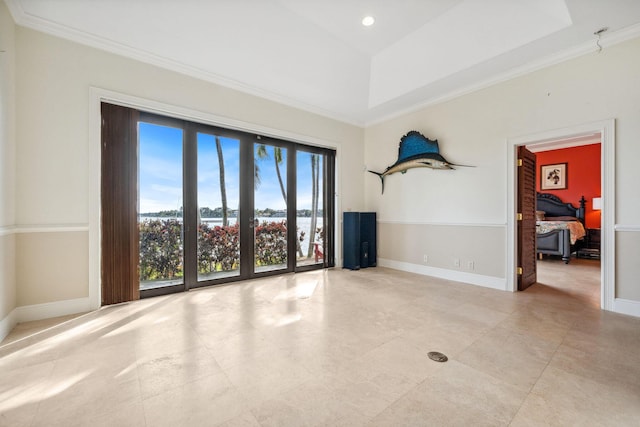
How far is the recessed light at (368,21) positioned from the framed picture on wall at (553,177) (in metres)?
7.19

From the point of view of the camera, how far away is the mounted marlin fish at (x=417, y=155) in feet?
14.8

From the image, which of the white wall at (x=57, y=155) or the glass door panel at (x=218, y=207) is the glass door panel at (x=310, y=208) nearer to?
the glass door panel at (x=218, y=207)

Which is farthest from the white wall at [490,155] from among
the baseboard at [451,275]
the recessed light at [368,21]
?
the recessed light at [368,21]

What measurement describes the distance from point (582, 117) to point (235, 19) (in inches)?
170

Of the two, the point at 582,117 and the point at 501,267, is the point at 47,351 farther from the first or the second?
the point at 582,117

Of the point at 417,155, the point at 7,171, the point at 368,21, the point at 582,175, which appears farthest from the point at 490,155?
the point at 7,171

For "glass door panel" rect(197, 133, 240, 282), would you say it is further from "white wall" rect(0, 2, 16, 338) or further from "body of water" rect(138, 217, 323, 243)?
"white wall" rect(0, 2, 16, 338)

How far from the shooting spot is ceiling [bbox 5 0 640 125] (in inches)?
112

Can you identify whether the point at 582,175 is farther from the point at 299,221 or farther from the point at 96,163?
the point at 96,163

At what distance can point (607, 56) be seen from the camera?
3.06m

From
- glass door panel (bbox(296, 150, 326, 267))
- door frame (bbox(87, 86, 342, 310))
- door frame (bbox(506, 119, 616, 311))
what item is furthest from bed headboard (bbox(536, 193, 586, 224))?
door frame (bbox(87, 86, 342, 310))

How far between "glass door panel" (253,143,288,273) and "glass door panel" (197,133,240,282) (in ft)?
1.09

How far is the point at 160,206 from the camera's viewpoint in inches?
143

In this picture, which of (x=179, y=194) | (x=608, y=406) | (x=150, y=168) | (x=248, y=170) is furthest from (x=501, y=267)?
(x=150, y=168)
